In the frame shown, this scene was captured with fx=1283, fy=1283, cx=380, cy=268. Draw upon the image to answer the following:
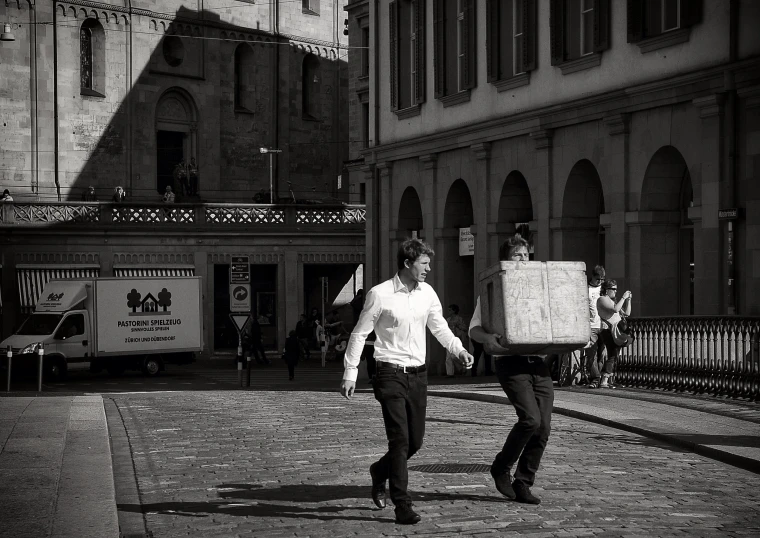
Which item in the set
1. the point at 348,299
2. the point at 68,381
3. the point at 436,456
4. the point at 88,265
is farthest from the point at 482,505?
the point at 348,299

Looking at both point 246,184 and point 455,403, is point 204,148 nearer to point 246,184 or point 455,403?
point 246,184

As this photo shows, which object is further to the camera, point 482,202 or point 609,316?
point 482,202

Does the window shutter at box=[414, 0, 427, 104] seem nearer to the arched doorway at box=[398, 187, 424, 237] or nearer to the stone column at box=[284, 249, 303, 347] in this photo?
the arched doorway at box=[398, 187, 424, 237]

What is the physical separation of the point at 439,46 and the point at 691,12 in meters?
12.0

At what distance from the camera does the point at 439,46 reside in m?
34.4

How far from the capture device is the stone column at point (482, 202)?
31.8 meters

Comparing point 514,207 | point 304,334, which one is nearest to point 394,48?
point 514,207

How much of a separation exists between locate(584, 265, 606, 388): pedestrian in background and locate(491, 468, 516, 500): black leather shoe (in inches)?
412

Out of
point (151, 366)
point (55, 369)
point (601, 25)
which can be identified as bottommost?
point (151, 366)

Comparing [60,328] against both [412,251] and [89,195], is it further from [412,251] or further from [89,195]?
[412,251]

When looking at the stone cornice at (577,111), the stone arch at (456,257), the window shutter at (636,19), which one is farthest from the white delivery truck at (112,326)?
the window shutter at (636,19)

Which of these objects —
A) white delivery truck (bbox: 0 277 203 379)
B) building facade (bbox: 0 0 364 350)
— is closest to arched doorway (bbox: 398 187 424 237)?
white delivery truck (bbox: 0 277 203 379)

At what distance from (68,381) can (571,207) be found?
56.9ft

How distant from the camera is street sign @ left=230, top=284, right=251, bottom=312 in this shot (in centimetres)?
3053
